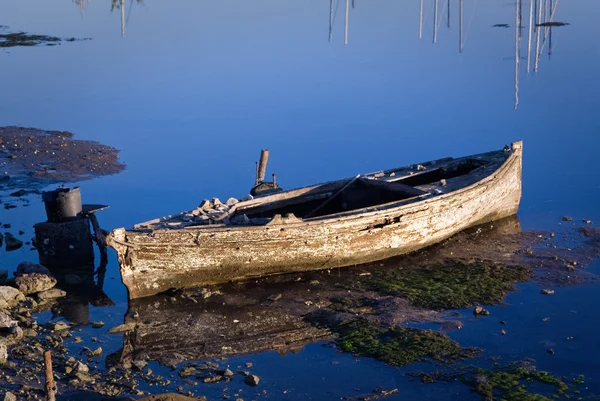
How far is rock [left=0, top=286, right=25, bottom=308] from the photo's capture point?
13.0 meters

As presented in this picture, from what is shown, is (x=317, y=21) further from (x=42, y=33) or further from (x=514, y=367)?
(x=514, y=367)

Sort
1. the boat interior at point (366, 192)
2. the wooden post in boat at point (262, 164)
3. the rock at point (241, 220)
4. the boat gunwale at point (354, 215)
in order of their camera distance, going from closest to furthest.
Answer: the boat gunwale at point (354, 215) → the rock at point (241, 220) → the boat interior at point (366, 192) → the wooden post in boat at point (262, 164)

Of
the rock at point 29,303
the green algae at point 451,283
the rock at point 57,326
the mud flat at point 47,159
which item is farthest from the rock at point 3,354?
the mud flat at point 47,159

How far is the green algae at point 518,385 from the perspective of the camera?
35.2ft

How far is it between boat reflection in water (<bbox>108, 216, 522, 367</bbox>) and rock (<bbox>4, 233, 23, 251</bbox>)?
11.7 ft

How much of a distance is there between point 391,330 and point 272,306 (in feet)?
6.68

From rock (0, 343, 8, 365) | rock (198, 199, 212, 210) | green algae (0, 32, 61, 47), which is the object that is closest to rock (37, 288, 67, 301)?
rock (0, 343, 8, 365)

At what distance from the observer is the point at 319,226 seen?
14.2 m

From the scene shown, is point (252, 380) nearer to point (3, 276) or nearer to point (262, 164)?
point (3, 276)

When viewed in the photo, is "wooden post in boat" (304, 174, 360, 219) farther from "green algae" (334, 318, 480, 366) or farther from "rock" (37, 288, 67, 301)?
"rock" (37, 288, 67, 301)

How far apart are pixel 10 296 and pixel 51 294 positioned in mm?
741

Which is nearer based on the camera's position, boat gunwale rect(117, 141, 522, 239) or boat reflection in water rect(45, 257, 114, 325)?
boat reflection in water rect(45, 257, 114, 325)

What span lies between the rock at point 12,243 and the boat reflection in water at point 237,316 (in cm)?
358

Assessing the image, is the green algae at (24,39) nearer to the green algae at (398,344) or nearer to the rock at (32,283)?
the rock at (32,283)
